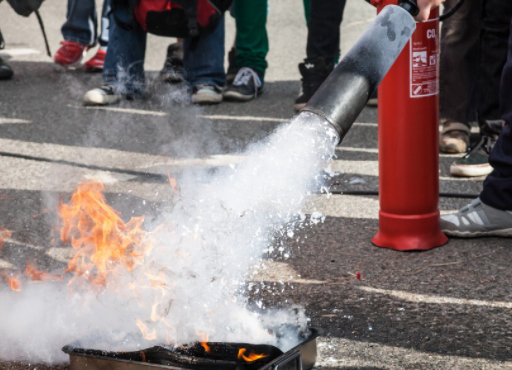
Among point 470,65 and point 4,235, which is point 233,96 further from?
point 4,235

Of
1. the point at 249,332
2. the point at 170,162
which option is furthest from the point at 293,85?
the point at 249,332

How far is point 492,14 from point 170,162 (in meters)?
1.89

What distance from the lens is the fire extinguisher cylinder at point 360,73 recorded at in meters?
2.05

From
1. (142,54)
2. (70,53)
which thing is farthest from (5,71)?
(142,54)

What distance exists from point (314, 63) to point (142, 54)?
4.40ft

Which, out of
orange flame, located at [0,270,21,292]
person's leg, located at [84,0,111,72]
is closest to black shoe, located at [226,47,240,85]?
person's leg, located at [84,0,111,72]

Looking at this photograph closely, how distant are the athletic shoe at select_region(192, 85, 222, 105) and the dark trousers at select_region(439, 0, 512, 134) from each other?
5.54 feet

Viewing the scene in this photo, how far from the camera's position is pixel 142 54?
570cm

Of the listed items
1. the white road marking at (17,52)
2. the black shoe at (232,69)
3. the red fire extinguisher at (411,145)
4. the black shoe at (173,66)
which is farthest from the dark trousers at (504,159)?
the white road marking at (17,52)

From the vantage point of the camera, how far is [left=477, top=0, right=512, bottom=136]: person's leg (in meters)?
3.91

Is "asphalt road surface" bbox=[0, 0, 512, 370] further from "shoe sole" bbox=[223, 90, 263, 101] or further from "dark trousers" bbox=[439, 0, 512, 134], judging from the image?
"dark trousers" bbox=[439, 0, 512, 134]

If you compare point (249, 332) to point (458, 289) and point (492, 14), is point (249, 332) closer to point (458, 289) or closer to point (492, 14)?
point (458, 289)

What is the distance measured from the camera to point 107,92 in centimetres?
545

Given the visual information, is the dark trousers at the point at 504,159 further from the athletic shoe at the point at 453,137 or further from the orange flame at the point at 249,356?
the orange flame at the point at 249,356
